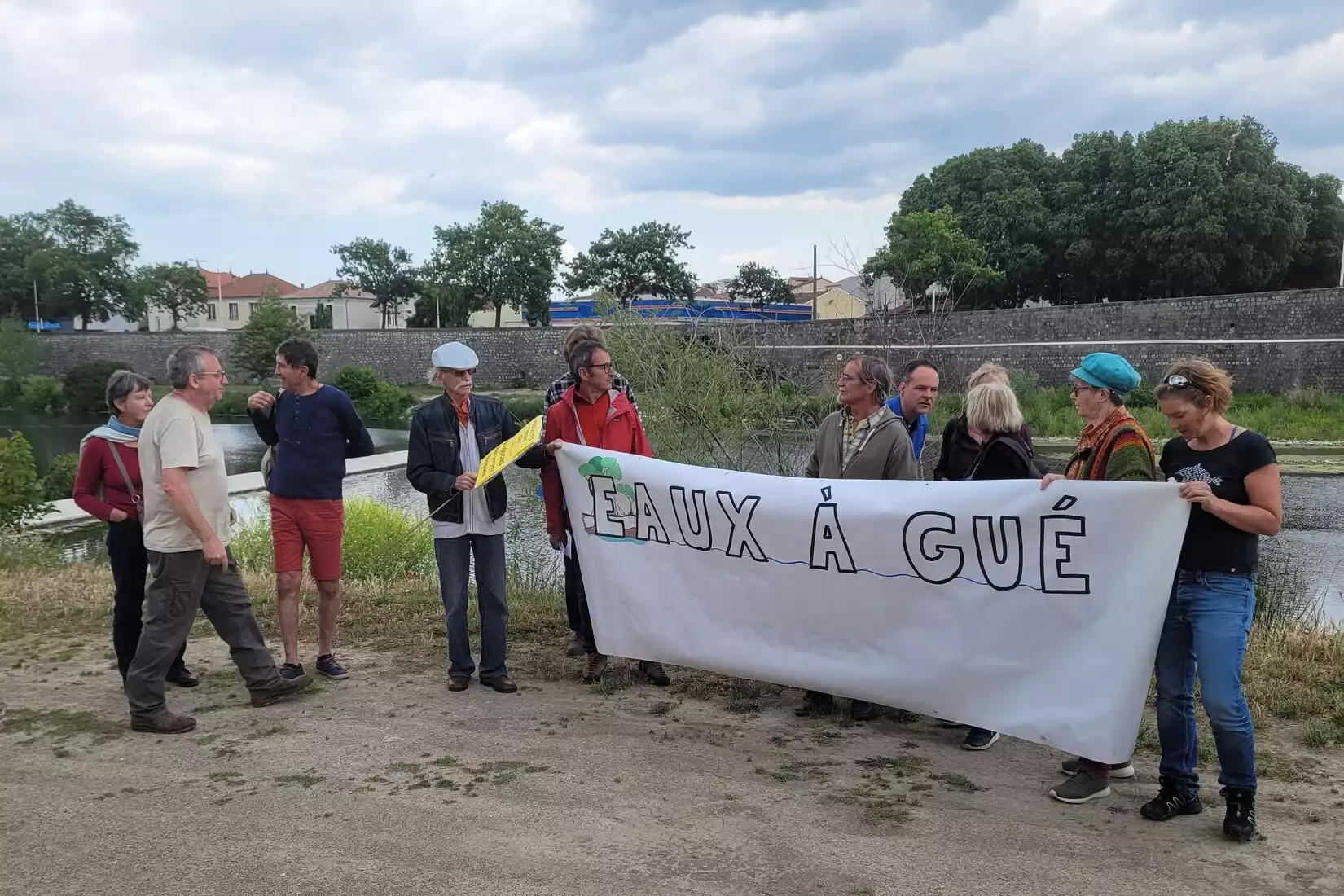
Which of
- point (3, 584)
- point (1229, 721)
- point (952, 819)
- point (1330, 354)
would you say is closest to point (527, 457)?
point (952, 819)

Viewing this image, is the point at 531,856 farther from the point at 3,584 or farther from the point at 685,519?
the point at 3,584

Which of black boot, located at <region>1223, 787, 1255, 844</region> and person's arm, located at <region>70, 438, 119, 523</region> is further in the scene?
person's arm, located at <region>70, 438, 119, 523</region>

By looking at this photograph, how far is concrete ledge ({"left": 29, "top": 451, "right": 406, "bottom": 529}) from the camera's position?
14.2 metres

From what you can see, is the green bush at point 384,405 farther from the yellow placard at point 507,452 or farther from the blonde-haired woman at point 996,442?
the blonde-haired woman at point 996,442

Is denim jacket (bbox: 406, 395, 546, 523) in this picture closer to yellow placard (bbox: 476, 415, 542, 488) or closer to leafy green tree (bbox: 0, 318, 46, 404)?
yellow placard (bbox: 476, 415, 542, 488)

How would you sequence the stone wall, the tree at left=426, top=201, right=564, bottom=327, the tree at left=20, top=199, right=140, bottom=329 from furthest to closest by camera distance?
the tree at left=20, top=199, right=140, bottom=329
the tree at left=426, top=201, right=564, bottom=327
the stone wall

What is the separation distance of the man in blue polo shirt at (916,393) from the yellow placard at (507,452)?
1791 millimetres

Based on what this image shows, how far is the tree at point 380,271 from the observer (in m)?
83.8

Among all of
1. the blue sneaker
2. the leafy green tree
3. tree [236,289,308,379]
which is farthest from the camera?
tree [236,289,308,379]

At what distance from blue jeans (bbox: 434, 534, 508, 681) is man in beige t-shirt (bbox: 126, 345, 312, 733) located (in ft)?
3.49

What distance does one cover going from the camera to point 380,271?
84812 mm

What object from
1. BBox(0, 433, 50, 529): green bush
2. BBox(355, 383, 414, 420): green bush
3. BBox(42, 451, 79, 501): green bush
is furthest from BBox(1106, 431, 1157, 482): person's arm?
BBox(355, 383, 414, 420): green bush

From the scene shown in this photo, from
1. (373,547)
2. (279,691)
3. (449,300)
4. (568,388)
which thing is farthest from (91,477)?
(449,300)

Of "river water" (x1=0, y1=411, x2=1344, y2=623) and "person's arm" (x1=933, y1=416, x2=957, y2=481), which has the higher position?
"person's arm" (x1=933, y1=416, x2=957, y2=481)
